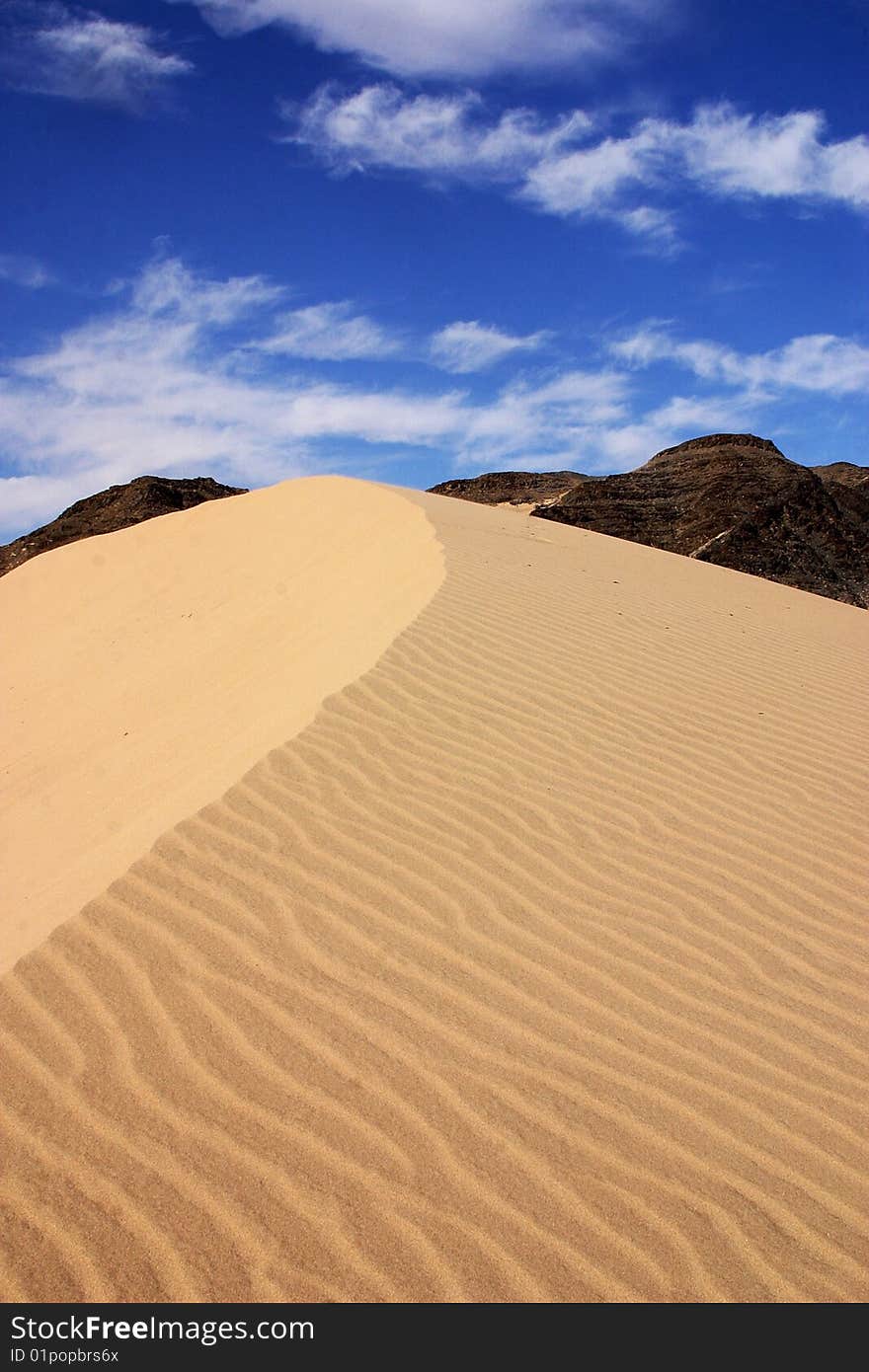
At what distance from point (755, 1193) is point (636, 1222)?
36cm

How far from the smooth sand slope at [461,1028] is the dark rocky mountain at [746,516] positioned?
15.1 m

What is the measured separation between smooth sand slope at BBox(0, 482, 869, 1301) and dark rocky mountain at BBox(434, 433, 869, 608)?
15092 mm

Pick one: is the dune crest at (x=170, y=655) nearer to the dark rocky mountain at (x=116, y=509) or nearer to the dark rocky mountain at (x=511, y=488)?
the dark rocky mountain at (x=116, y=509)

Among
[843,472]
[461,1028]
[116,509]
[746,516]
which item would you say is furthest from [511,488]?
[461,1028]

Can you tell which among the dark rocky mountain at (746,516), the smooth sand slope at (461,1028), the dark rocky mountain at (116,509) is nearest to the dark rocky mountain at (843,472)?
the dark rocky mountain at (746,516)

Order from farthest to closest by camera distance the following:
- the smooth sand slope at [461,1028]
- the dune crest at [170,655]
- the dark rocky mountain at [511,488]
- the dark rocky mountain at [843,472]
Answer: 1. the dark rocky mountain at [843,472]
2. the dark rocky mountain at [511,488]
3. the dune crest at [170,655]
4. the smooth sand slope at [461,1028]

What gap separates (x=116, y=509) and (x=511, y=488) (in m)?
10.9

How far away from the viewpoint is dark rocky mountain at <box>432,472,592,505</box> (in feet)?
88.8

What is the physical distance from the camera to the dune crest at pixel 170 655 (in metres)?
4.89

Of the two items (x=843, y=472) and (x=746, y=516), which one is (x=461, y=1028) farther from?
(x=843, y=472)

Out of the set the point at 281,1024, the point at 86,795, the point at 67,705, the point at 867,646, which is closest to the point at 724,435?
the point at 867,646

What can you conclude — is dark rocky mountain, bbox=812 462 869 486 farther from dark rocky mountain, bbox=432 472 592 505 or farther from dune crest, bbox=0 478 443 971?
dune crest, bbox=0 478 443 971

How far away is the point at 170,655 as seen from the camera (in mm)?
9398

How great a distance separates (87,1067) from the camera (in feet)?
9.88
